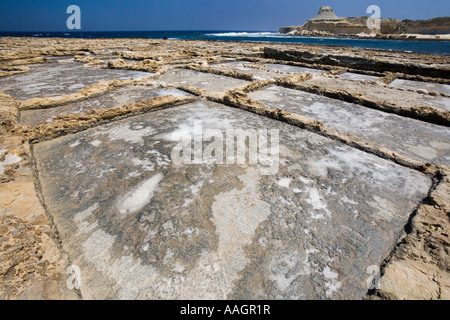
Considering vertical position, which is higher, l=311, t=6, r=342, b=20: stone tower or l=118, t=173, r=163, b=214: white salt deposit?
l=311, t=6, r=342, b=20: stone tower

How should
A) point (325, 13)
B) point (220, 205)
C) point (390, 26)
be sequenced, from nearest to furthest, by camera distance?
1. point (220, 205)
2. point (390, 26)
3. point (325, 13)

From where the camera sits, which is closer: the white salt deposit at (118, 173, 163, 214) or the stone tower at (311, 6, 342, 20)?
the white salt deposit at (118, 173, 163, 214)

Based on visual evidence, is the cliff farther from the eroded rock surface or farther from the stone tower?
the eroded rock surface

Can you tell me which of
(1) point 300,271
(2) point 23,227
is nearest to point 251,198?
(1) point 300,271

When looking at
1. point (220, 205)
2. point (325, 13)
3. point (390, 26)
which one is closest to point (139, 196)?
point (220, 205)

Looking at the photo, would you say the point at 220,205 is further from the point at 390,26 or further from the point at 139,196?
the point at 390,26

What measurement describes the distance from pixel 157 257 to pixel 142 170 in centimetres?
93

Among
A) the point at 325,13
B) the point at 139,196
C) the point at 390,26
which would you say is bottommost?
the point at 139,196

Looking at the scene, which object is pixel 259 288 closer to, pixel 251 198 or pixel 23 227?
pixel 251 198

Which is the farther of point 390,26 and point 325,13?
point 325,13

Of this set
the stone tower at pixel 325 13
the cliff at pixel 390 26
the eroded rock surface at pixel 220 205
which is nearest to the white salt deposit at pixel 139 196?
the eroded rock surface at pixel 220 205

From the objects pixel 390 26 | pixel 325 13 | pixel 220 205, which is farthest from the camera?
pixel 325 13

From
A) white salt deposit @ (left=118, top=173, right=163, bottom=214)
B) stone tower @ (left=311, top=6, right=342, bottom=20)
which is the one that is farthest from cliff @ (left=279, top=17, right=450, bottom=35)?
white salt deposit @ (left=118, top=173, right=163, bottom=214)

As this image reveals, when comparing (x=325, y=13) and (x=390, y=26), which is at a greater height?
(x=325, y=13)
